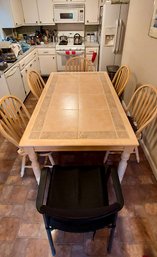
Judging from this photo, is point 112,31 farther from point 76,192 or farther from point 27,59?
point 76,192

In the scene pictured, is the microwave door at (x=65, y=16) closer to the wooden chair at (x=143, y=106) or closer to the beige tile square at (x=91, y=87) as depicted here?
the beige tile square at (x=91, y=87)

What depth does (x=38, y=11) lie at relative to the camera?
3631 millimetres

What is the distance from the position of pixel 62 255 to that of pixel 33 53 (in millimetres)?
3644

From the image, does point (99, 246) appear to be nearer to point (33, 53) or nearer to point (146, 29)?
point (146, 29)

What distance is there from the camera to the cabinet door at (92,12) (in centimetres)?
351

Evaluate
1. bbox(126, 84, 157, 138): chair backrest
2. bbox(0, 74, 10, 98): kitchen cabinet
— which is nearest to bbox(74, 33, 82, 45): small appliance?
bbox(0, 74, 10, 98): kitchen cabinet

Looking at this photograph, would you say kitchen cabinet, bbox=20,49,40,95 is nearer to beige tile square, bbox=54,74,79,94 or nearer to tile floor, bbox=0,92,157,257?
beige tile square, bbox=54,74,79,94

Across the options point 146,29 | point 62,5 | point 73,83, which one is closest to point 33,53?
point 62,5

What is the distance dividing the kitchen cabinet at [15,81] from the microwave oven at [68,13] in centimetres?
195

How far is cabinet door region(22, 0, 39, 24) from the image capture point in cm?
354

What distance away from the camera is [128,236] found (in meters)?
1.28

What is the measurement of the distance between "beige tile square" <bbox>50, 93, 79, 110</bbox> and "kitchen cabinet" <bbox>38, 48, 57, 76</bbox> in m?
2.64

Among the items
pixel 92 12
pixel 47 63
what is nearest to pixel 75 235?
pixel 47 63

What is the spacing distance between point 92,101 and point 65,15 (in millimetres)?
3223
